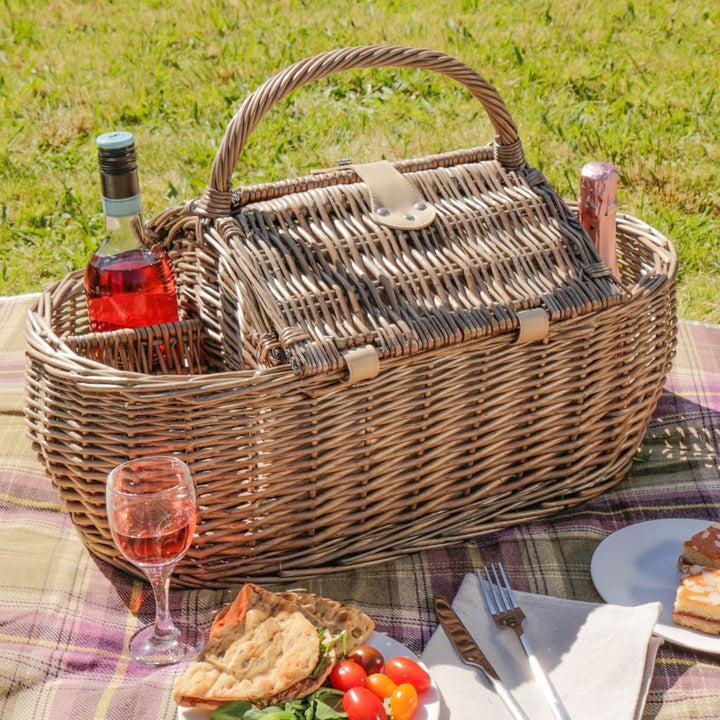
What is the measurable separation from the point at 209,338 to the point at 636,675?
92 centimetres

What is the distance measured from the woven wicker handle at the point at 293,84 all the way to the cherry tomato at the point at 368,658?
2.39 feet

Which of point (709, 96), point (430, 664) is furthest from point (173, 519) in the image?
point (709, 96)

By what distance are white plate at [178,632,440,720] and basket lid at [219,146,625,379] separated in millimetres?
382

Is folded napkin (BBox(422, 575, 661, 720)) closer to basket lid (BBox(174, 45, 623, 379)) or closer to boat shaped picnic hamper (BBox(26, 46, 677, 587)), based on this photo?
boat shaped picnic hamper (BBox(26, 46, 677, 587))

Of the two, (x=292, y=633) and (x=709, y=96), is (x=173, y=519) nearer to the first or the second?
(x=292, y=633)

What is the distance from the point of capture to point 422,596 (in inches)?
60.7

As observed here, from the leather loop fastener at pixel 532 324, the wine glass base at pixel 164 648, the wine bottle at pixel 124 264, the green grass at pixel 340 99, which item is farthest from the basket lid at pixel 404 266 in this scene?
the green grass at pixel 340 99

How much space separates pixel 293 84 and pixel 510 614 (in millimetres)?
870

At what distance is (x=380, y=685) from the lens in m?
1.23

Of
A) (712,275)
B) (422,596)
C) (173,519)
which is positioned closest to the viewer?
(173,519)

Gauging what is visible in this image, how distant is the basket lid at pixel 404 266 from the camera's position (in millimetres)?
1489

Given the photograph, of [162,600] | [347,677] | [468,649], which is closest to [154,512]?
[162,600]

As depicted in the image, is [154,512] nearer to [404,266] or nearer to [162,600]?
[162,600]

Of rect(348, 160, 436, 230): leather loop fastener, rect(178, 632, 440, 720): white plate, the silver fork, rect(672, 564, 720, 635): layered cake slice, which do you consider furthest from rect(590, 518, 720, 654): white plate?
rect(348, 160, 436, 230): leather loop fastener
